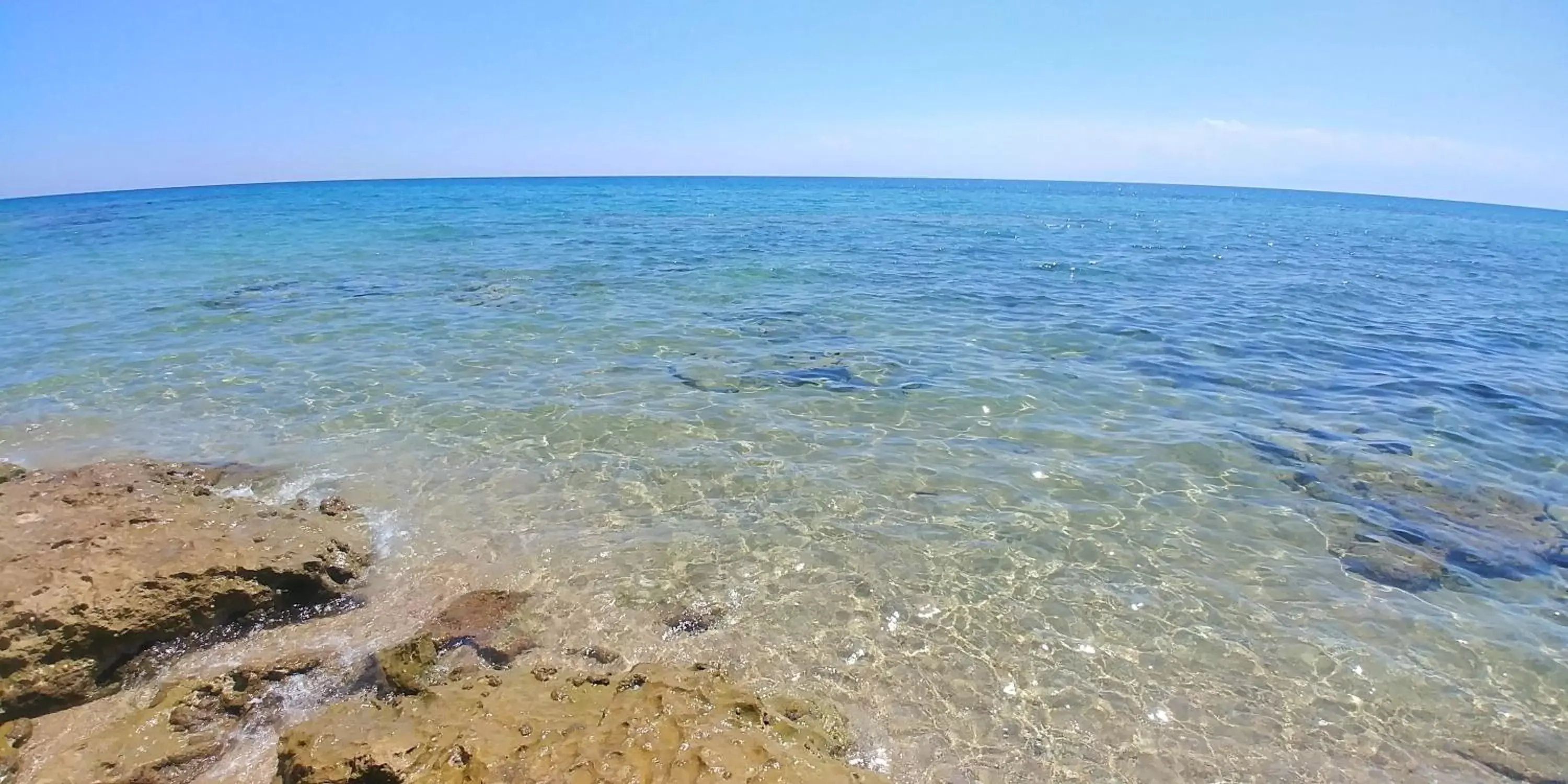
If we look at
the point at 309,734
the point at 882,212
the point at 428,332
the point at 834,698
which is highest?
the point at 882,212

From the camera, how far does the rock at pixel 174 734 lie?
13.4ft

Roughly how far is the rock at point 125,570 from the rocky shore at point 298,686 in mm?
13

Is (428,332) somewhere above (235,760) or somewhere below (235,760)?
above

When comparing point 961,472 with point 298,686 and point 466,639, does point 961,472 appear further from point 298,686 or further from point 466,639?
point 298,686

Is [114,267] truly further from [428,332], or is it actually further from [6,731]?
[6,731]

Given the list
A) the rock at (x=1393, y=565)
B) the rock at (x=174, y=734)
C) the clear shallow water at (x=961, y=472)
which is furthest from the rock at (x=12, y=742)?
the rock at (x=1393, y=565)

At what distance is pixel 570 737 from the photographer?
3873mm

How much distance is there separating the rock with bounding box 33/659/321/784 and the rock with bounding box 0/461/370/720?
564mm

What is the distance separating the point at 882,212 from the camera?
55656 millimetres

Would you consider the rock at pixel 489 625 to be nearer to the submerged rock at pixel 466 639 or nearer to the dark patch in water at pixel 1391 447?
the submerged rock at pixel 466 639

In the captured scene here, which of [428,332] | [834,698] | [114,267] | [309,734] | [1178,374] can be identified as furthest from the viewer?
[114,267]

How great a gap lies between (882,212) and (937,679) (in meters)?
53.2

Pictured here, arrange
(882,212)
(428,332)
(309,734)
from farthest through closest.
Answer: (882,212) < (428,332) < (309,734)

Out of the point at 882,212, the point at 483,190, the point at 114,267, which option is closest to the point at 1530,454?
the point at 114,267
